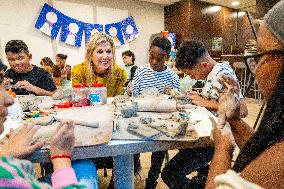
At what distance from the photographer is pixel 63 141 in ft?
3.63

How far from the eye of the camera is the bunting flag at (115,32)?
7867 millimetres

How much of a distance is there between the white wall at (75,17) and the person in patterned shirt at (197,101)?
209 inches

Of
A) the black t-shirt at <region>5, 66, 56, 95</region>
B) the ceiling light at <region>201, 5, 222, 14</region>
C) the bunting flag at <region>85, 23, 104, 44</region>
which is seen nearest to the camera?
the black t-shirt at <region>5, 66, 56, 95</region>

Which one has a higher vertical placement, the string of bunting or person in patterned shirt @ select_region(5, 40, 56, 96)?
the string of bunting

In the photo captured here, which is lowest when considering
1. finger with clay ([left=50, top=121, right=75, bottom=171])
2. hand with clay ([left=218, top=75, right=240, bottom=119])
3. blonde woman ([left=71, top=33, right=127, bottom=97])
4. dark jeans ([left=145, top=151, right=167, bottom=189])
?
dark jeans ([left=145, top=151, right=167, bottom=189])

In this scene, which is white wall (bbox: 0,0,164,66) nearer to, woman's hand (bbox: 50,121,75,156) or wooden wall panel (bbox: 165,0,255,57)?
wooden wall panel (bbox: 165,0,255,57)

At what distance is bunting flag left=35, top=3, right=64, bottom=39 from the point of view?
6555 mm

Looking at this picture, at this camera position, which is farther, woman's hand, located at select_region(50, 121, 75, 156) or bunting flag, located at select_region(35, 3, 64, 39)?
bunting flag, located at select_region(35, 3, 64, 39)

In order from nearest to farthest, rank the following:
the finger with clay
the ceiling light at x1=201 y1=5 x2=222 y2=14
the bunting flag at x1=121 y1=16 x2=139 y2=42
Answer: the finger with clay < the bunting flag at x1=121 y1=16 x2=139 y2=42 < the ceiling light at x1=201 y1=5 x2=222 y2=14

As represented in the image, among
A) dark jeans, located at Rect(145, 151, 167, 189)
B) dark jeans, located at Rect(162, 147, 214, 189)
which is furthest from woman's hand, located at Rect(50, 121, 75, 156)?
dark jeans, located at Rect(145, 151, 167, 189)

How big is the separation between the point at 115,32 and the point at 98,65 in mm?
5537

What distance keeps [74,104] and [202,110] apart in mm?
999

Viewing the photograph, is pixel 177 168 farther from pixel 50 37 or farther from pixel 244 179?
pixel 50 37

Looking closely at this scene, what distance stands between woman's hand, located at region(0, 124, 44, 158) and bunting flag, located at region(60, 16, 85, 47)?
20.6 ft
